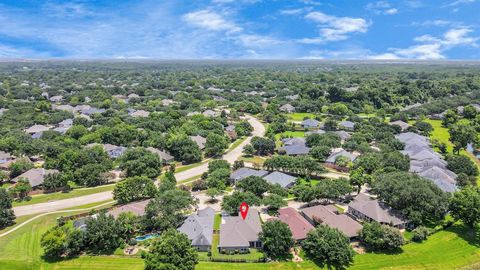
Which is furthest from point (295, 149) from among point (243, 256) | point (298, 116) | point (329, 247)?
point (298, 116)

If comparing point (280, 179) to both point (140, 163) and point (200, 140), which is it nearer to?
point (140, 163)

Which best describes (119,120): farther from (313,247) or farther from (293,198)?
(313,247)

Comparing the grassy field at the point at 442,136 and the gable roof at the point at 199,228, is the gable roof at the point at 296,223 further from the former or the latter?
the grassy field at the point at 442,136

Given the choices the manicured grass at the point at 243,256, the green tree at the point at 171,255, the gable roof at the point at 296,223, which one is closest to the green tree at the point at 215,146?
Result: the gable roof at the point at 296,223

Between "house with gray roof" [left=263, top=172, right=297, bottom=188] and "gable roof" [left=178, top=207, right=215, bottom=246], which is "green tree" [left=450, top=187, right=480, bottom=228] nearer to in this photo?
"house with gray roof" [left=263, top=172, right=297, bottom=188]

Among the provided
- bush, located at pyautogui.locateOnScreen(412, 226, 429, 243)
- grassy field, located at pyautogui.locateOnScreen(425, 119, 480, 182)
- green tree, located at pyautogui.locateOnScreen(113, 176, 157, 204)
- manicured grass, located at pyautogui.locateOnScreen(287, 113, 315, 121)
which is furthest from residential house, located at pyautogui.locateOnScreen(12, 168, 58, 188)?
grassy field, located at pyautogui.locateOnScreen(425, 119, 480, 182)

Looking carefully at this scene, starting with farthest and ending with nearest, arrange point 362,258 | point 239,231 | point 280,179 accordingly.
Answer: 1. point 280,179
2. point 239,231
3. point 362,258
